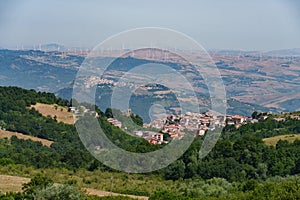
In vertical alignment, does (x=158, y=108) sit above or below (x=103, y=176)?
above

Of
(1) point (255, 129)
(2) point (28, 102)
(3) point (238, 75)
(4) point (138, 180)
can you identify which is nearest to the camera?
(4) point (138, 180)

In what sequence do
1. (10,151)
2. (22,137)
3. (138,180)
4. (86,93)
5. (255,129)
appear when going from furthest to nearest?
(255,129) → (22,137) → (10,151) → (86,93) → (138,180)

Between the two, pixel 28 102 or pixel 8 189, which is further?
pixel 28 102

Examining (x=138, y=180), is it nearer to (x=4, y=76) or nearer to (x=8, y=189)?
(x=8, y=189)

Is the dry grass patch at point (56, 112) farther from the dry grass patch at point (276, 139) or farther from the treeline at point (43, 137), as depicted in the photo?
the dry grass patch at point (276, 139)

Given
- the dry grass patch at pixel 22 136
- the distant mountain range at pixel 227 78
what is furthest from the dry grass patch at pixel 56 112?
the distant mountain range at pixel 227 78

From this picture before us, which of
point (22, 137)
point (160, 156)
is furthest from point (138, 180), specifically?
point (22, 137)

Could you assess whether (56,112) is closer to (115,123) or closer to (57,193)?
(115,123)

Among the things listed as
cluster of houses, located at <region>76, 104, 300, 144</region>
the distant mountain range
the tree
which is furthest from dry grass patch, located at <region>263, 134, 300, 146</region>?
the distant mountain range
